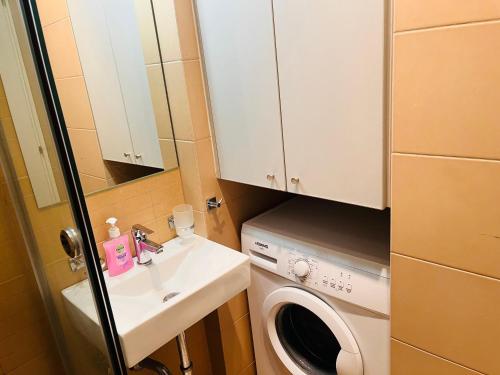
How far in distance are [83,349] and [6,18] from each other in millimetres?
827

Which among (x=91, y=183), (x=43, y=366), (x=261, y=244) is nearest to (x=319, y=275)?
(x=261, y=244)

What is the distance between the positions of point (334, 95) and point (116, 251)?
87 cm

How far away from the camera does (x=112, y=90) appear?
A: 52.9 inches

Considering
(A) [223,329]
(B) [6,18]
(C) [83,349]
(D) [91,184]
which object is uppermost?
(B) [6,18]

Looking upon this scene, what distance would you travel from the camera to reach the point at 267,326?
4.85 feet

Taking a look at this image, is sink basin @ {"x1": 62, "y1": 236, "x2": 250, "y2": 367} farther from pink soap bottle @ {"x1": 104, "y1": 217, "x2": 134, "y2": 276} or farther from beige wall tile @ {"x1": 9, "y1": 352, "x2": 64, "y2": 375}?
beige wall tile @ {"x1": 9, "y1": 352, "x2": 64, "y2": 375}

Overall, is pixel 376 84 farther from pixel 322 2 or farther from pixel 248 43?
pixel 248 43

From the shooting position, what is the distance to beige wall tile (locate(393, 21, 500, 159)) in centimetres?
73

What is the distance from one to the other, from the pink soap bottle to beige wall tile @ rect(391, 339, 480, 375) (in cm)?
90

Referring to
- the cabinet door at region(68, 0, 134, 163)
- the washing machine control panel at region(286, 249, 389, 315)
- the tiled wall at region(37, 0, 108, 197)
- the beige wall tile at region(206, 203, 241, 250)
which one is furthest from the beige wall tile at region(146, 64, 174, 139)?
the washing machine control panel at region(286, 249, 389, 315)

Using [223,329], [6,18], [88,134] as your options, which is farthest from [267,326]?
[6,18]

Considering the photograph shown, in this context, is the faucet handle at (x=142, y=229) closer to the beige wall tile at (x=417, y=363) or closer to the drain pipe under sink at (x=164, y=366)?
the drain pipe under sink at (x=164, y=366)

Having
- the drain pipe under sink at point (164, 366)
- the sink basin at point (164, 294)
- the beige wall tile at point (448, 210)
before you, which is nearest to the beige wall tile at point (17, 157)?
the sink basin at point (164, 294)

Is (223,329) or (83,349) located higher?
(83,349)
